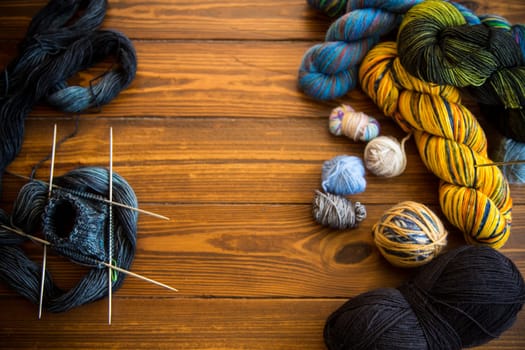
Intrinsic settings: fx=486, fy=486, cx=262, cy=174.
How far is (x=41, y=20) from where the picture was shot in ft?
4.13

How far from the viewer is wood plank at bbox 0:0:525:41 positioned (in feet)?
4.27

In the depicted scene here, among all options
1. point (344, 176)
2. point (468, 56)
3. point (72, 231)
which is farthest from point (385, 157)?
point (72, 231)

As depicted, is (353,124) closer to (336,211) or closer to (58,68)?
(336,211)

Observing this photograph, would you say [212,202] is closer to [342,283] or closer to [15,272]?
[342,283]

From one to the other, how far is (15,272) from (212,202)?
46 cm

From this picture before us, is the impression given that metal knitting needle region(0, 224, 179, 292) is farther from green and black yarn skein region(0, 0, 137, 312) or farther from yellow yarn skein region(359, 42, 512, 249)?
yellow yarn skein region(359, 42, 512, 249)

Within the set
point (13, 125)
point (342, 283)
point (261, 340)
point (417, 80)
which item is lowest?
point (261, 340)

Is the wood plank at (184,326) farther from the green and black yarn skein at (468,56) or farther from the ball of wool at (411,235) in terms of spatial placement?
the green and black yarn skein at (468,56)

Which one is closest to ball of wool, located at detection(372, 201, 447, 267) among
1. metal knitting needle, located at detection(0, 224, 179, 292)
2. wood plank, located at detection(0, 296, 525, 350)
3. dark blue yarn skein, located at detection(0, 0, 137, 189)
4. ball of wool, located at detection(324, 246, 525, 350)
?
ball of wool, located at detection(324, 246, 525, 350)

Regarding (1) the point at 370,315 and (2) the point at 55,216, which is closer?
(1) the point at 370,315

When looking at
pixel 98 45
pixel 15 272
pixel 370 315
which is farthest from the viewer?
pixel 98 45

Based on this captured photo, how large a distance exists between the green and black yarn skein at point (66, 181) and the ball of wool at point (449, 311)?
54cm

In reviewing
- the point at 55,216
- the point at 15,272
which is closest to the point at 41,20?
the point at 55,216

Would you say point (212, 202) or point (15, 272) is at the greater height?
point (212, 202)
